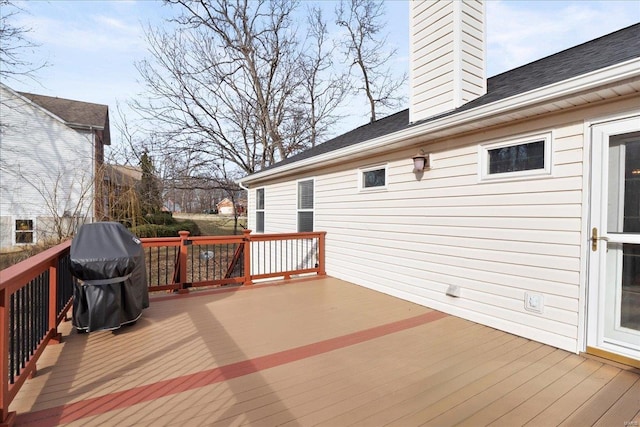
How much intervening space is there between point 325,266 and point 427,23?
4252mm

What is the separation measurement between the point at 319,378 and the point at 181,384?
3.19 ft

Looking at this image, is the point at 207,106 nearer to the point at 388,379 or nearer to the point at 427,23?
the point at 427,23

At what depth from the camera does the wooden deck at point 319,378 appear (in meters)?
1.86

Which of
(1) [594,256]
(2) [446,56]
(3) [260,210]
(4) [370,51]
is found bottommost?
(1) [594,256]

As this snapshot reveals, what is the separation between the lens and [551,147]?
280 cm

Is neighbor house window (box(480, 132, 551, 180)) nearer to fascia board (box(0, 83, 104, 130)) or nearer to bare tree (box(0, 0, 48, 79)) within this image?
bare tree (box(0, 0, 48, 79))

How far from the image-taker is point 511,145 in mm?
3115

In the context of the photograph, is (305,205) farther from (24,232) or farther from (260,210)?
(24,232)

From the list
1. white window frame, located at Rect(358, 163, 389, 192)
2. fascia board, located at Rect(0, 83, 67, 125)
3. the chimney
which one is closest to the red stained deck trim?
white window frame, located at Rect(358, 163, 389, 192)

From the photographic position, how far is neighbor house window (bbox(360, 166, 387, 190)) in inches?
187

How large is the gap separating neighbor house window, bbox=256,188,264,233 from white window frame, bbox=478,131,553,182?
21.2 ft

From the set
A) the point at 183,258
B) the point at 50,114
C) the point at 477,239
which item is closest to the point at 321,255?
the point at 183,258

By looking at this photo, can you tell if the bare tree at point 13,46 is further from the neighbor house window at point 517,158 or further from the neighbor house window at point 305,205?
the neighbor house window at point 517,158

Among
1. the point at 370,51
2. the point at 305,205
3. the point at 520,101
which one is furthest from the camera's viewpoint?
the point at 370,51
